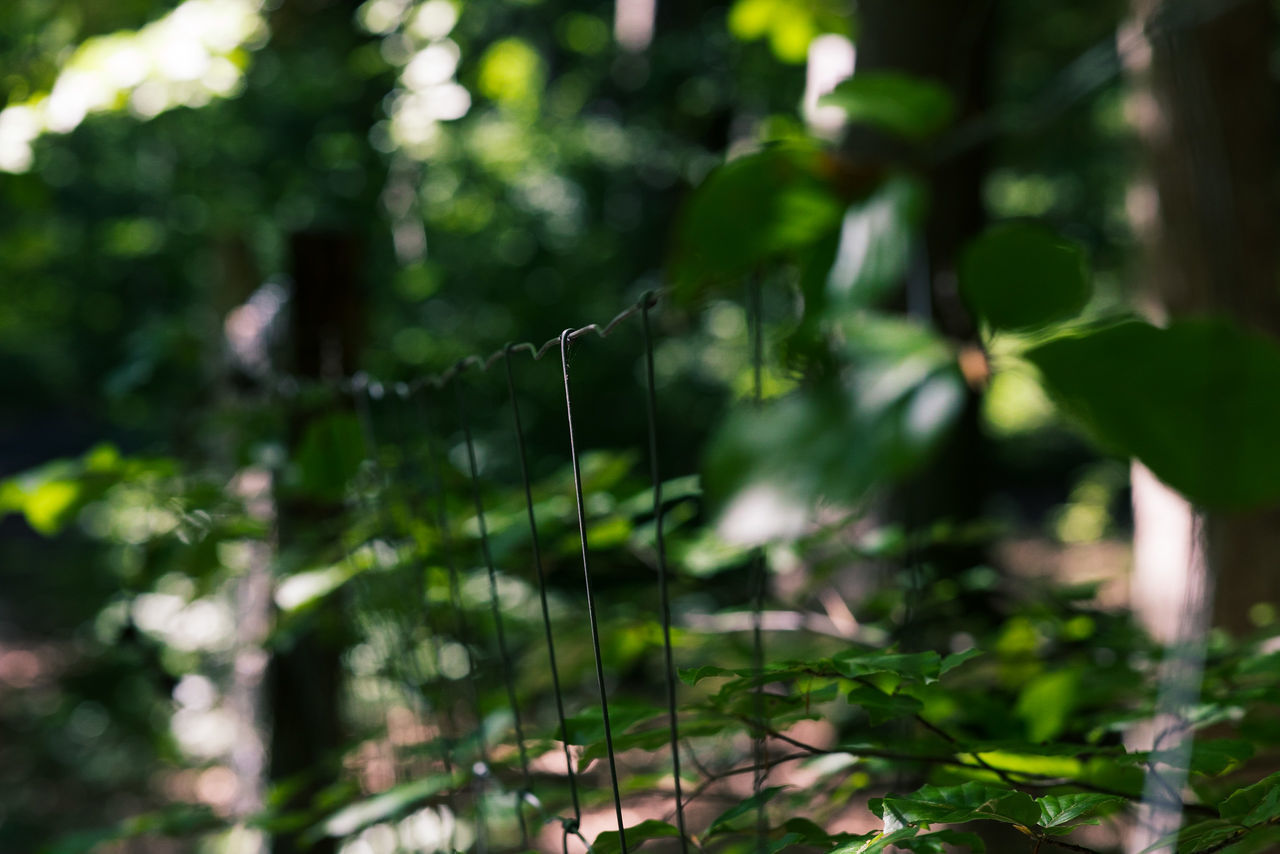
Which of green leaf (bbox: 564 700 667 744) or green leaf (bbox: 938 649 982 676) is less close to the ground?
green leaf (bbox: 938 649 982 676)

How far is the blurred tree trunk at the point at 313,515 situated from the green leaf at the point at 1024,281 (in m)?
1.45

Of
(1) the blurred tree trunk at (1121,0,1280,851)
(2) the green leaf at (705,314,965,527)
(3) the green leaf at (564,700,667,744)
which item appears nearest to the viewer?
(2) the green leaf at (705,314,965,527)

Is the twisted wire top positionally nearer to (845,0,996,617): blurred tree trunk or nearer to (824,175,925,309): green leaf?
(824,175,925,309): green leaf

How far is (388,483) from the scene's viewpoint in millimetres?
1352

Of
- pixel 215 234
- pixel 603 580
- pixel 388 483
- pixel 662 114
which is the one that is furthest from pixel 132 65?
pixel 662 114

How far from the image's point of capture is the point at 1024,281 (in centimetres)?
40

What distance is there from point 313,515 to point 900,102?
152cm

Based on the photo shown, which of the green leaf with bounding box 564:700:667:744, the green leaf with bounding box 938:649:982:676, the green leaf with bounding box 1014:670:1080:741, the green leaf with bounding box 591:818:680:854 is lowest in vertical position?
the green leaf with bounding box 1014:670:1080:741

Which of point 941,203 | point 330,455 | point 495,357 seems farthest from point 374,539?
point 941,203

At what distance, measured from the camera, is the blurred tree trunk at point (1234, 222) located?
172 cm

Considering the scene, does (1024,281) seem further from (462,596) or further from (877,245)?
(462,596)

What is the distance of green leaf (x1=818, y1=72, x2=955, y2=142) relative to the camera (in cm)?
53

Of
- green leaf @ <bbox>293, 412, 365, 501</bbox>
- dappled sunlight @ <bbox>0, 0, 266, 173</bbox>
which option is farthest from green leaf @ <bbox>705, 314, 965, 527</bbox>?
dappled sunlight @ <bbox>0, 0, 266, 173</bbox>

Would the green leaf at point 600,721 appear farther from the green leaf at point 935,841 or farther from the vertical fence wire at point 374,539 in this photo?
the vertical fence wire at point 374,539
